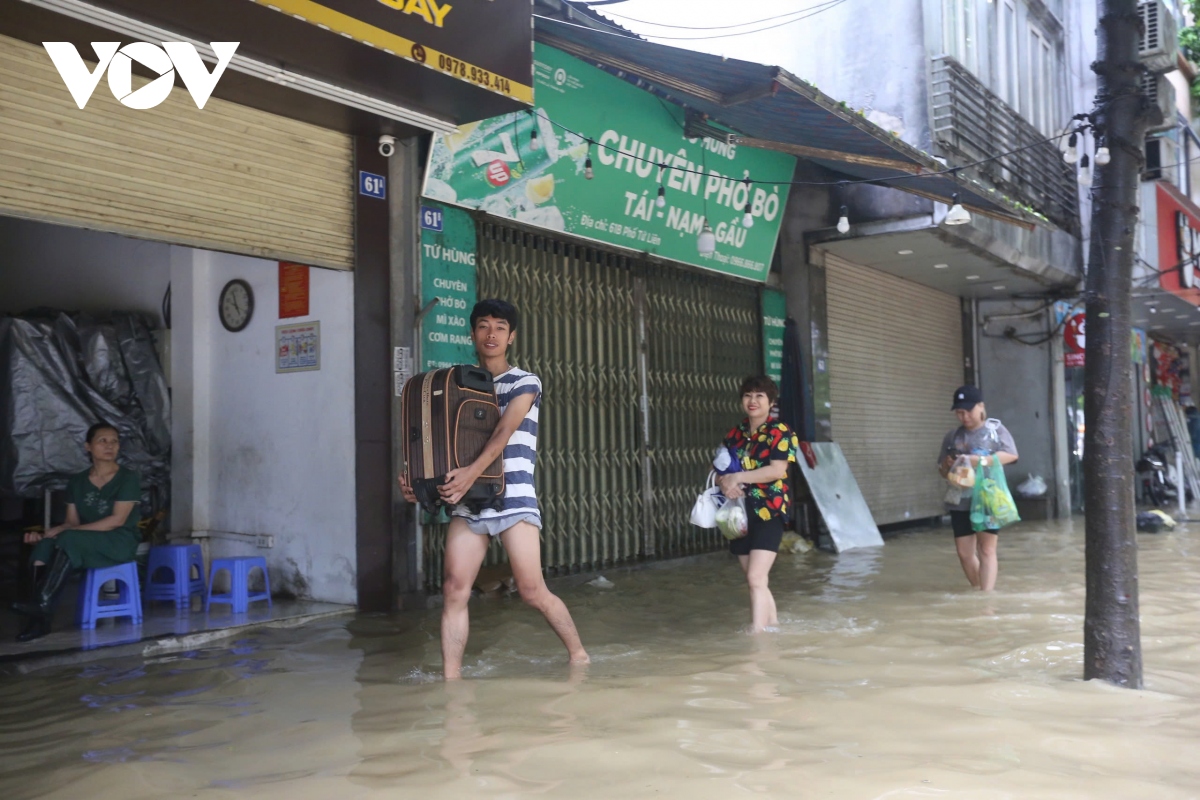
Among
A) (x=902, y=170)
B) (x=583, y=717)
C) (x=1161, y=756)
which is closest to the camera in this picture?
(x=1161, y=756)

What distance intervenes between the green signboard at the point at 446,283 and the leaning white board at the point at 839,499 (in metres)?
4.74

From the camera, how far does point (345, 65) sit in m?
4.68

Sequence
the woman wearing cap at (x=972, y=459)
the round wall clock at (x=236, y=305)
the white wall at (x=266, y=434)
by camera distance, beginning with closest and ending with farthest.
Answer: the white wall at (x=266, y=434), the woman wearing cap at (x=972, y=459), the round wall clock at (x=236, y=305)

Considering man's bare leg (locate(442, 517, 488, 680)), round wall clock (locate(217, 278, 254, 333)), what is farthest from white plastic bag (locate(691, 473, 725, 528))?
round wall clock (locate(217, 278, 254, 333))

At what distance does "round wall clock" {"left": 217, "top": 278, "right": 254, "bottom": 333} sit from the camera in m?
6.66

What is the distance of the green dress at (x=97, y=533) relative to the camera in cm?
520

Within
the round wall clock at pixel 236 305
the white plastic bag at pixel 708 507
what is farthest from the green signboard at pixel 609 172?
the white plastic bag at pixel 708 507

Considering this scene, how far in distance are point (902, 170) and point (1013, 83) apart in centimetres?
556

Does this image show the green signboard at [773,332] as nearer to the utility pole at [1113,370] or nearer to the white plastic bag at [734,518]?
the white plastic bag at [734,518]

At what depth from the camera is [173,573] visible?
621 centimetres

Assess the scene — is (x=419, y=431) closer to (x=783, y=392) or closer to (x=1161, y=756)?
(x=1161, y=756)

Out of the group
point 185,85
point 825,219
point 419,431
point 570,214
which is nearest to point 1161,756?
point 419,431

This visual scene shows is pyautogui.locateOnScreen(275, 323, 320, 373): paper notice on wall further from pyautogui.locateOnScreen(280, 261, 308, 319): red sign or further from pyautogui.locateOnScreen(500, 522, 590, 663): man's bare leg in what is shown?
pyautogui.locateOnScreen(500, 522, 590, 663): man's bare leg

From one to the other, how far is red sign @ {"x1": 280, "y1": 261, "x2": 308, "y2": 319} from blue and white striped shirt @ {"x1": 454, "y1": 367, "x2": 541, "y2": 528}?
2.73 metres
